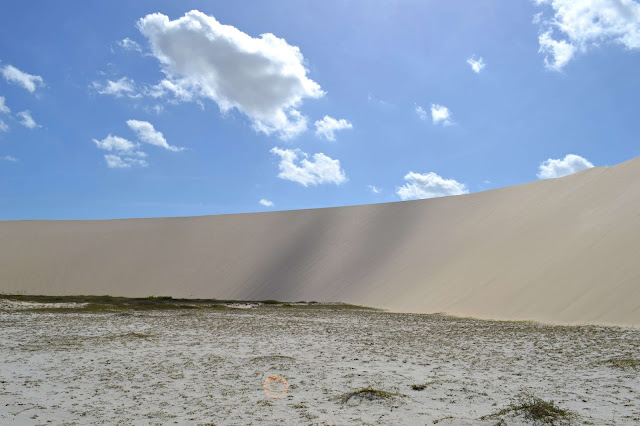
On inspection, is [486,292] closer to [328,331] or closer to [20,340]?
[328,331]

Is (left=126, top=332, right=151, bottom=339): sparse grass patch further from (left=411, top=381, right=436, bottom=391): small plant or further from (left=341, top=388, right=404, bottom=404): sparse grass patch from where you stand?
(left=411, top=381, right=436, bottom=391): small plant

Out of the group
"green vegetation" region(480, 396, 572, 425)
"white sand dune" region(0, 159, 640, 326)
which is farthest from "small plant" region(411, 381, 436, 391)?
"white sand dune" region(0, 159, 640, 326)

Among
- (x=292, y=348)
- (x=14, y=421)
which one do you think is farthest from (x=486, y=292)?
(x=14, y=421)

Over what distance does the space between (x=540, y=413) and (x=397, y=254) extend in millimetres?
26058

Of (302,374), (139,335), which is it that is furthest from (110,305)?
(302,374)

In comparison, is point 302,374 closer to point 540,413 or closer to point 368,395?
point 368,395

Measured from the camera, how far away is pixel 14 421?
4.96 m

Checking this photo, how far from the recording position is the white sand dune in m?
18.7

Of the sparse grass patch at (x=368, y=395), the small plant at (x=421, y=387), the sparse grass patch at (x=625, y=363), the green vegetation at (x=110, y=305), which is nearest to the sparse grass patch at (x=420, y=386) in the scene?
the small plant at (x=421, y=387)

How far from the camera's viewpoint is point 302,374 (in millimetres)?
7207

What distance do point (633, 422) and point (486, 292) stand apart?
1631 cm

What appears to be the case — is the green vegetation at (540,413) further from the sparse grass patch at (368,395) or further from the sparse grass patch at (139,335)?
the sparse grass patch at (139,335)

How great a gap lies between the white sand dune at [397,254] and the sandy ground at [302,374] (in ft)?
21.6

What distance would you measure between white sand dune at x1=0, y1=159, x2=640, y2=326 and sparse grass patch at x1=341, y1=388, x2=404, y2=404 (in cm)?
1121
